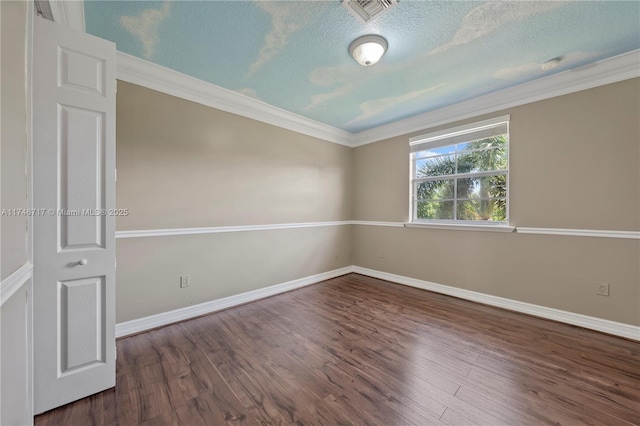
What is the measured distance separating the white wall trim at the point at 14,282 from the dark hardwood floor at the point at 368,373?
0.93m

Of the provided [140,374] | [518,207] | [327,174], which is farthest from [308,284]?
[518,207]

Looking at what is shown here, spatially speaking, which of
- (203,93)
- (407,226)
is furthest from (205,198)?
(407,226)

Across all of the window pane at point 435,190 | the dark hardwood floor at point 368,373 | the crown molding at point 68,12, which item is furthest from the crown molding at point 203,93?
the dark hardwood floor at point 368,373

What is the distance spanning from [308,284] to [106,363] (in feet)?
8.35

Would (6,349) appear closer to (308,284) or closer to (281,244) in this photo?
(281,244)

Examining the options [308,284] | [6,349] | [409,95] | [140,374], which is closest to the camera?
[6,349]

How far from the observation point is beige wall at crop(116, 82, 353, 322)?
91.9 inches

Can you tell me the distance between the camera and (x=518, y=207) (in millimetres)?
2848

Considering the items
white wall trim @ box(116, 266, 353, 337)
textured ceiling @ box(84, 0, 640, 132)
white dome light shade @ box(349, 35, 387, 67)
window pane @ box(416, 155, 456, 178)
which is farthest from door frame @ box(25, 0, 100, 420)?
window pane @ box(416, 155, 456, 178)

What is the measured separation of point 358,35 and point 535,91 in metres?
2.23

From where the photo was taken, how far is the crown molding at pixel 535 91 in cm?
224

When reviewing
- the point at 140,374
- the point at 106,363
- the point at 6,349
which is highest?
the point at 6,349

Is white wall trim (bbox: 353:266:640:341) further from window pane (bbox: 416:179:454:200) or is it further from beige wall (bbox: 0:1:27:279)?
beige wall (bbox: 0:1:27:279)

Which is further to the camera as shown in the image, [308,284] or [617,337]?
[308,284]
